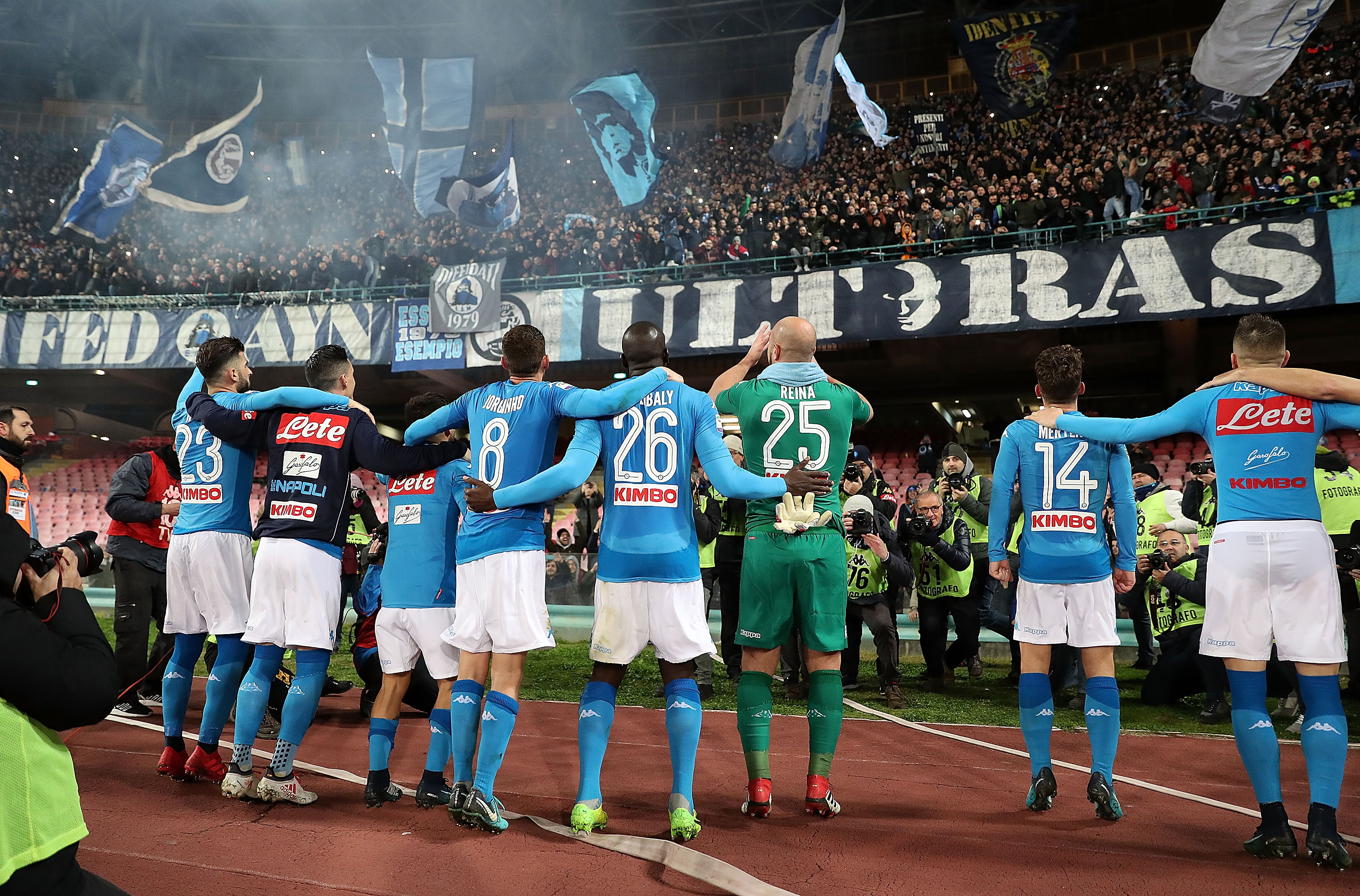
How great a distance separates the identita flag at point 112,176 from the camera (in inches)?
740

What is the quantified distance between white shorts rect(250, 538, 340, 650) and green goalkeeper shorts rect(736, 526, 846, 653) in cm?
215

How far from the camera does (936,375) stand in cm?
1994

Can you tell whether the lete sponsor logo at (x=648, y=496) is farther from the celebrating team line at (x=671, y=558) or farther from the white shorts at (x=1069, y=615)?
the white shorts at (x=1069, y=615)

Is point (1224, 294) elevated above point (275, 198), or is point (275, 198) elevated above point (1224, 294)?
point (275, 198)

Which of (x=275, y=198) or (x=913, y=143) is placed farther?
(x=275, y=198)

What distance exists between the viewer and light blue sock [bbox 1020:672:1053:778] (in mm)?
4480

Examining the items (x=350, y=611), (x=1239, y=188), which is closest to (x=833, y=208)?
(x=1239, y=188)

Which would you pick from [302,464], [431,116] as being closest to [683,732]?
[302,464]

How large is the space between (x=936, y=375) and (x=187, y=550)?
17254mm

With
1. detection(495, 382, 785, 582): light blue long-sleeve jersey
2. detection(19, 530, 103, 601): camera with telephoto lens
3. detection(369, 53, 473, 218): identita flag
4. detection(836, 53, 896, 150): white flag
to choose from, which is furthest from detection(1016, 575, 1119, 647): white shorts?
detection(369, 53, 473, 218): identita flag

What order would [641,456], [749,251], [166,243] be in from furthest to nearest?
[166,243]
[749,251]
[641,456]

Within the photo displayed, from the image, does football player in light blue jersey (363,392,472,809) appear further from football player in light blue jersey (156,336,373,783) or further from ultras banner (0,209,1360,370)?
ultras banner (0,209,1360,370)

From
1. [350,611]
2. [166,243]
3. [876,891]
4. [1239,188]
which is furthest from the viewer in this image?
[166,243]

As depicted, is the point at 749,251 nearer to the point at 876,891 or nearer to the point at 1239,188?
the point at 1239,188
